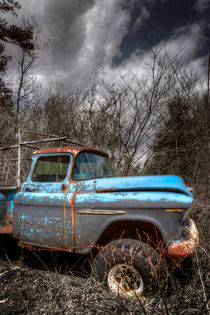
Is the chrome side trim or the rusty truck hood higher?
the rusty truck hood

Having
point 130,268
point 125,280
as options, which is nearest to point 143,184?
point 130,268

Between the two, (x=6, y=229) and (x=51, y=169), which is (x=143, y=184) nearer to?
(x=51, y=169)

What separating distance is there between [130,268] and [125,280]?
0.13 m

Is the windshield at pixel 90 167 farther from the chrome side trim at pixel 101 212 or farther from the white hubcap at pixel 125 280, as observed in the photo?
the white hubcap at pixel 125 280

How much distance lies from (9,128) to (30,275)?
8.63 meters

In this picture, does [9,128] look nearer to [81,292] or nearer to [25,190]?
[25,190]

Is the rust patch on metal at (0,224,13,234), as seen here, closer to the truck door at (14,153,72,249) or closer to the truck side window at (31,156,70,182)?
the truck door at (14,153,72,249)

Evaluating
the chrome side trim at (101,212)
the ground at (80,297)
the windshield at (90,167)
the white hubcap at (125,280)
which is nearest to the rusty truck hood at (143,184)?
the chrome side trim at (101,212)

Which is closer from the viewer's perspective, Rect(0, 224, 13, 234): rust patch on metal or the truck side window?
the truck side window

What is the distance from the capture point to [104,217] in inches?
99.0

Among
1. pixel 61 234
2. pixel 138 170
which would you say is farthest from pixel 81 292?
pixel 138 170

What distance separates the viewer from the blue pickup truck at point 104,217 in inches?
87.1

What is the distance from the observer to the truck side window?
307 cm

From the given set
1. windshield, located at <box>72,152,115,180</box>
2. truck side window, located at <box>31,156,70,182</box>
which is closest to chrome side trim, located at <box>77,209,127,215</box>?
windshield, located at <box>72,152,115,180</box>
